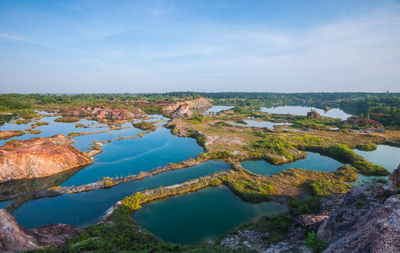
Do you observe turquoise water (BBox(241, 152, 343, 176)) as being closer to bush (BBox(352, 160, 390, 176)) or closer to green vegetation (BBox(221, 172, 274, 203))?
bush (BBox(352, 160, 390, 176))

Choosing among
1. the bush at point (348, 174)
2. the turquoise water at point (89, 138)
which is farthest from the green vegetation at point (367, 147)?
the turquoise water at point (89, 138)

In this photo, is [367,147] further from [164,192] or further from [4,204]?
[4,204]

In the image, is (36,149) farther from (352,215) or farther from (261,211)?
(352,215)

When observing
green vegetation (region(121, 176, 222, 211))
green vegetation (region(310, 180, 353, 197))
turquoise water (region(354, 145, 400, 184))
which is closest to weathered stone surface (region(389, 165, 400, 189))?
green vegetation (region(310, 180, 353, 197))

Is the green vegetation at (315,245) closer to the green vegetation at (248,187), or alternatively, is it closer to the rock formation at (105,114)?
the green vegetation at (248,187)

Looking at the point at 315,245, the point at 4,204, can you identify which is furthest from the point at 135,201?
the point at 315,245

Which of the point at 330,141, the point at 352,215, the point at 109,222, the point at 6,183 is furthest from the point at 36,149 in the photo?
the point at 330,141

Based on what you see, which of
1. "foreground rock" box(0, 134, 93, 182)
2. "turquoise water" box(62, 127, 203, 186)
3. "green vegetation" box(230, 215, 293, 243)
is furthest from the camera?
"turquoise water" box(62, 127, 203, 186)
